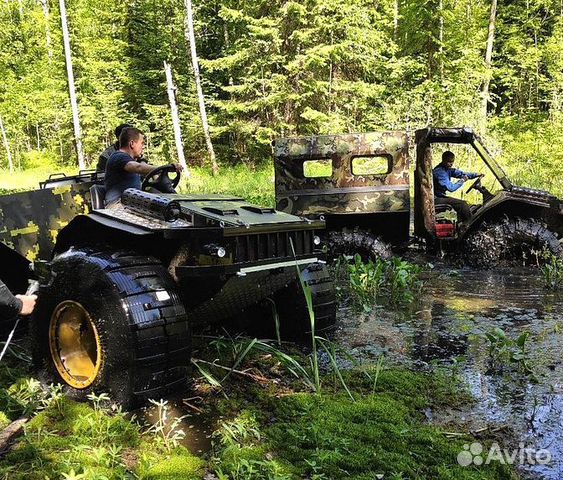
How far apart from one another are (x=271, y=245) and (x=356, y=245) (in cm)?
439

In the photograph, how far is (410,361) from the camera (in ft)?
14.0

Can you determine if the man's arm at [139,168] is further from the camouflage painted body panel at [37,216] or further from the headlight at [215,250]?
the camouflage painted body panel at [37,216]

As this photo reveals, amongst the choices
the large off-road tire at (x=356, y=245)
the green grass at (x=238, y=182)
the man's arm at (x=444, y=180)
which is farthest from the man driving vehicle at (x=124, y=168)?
the green grass at (x=238, y=182)

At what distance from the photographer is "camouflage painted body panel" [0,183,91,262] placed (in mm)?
5398

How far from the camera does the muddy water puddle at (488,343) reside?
10.1 ft

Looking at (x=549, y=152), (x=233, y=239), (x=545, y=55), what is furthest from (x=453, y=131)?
(x=545, y=55)

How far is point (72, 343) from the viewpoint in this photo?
3709 millimetres

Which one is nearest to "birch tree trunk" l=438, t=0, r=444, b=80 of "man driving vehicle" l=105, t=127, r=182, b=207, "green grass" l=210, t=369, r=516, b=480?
"man driving vehicle" l=105, t=127, r=182, b=207

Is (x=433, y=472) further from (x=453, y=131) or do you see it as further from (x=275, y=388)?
(x=453, y=131)

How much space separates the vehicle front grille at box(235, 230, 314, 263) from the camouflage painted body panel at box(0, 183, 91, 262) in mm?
2678

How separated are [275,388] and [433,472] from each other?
1.34m

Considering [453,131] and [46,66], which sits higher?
[46,66]

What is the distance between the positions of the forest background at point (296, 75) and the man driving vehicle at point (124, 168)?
11.2 metres

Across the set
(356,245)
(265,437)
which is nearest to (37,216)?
(265,437)
